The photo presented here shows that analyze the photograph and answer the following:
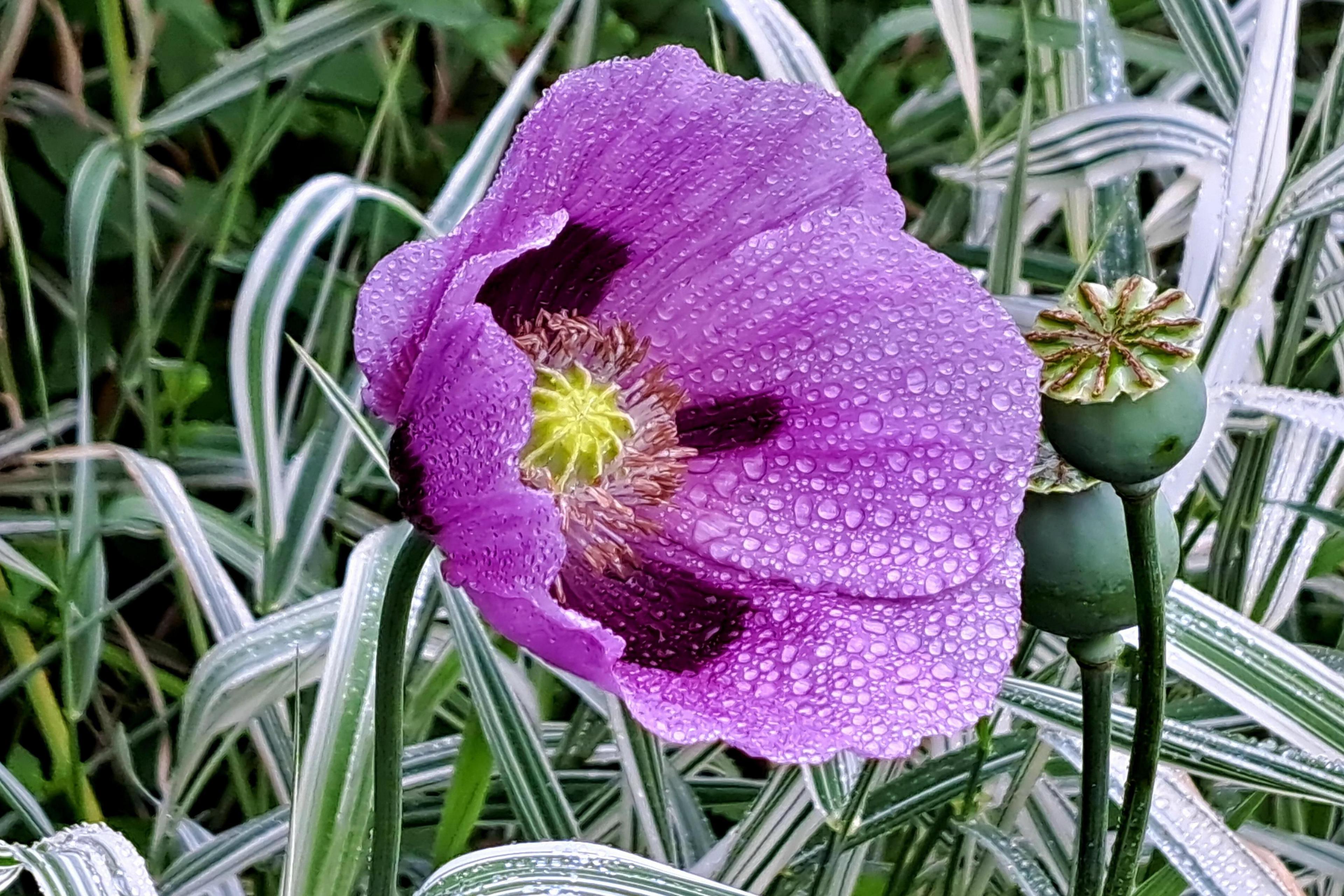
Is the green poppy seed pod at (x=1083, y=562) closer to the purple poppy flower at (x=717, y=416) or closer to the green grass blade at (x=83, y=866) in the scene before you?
the purple poppy flower at (x=717, y=416)

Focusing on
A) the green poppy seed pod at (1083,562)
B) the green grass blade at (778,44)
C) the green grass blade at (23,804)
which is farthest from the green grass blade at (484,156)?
the green poppy seed pod at (1083,562)

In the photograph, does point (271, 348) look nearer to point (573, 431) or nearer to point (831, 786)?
point (573, 431)

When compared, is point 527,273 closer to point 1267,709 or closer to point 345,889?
point 345,889

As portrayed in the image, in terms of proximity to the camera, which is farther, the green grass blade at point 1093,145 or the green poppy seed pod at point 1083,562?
the green grass blade at point 1093,145

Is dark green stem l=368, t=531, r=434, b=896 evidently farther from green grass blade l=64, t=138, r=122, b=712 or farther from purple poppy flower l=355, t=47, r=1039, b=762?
green grass blade l=64, t=138, r=122, b=712

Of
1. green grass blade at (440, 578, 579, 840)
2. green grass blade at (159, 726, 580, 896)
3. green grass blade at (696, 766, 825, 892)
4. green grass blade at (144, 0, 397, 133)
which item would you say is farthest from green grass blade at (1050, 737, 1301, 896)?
green grass blade at (144, 0, 397, 133)

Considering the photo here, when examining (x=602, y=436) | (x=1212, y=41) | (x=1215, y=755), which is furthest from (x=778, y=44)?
(x=1215, y=755)
